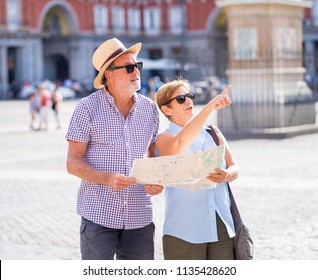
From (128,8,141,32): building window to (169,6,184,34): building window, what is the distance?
103 inches

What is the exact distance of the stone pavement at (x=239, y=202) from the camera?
8070 millimetres

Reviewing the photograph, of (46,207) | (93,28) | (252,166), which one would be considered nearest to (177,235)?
(46,207)

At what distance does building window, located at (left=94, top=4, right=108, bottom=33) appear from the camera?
67.3 metres

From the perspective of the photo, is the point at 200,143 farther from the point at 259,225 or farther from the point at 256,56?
the point at 256,56

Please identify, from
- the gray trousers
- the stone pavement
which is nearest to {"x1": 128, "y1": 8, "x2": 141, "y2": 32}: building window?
the stone pavement

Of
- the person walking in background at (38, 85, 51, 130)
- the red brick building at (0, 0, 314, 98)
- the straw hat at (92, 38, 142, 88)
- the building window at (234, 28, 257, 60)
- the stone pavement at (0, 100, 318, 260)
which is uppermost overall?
the red brick building at (0, 0, 314, 98)

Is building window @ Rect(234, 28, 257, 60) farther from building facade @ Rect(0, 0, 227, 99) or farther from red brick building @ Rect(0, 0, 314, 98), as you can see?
building facade @ Rect(0, 0, 227, 99)

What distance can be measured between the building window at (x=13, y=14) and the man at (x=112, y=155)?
57142 mm

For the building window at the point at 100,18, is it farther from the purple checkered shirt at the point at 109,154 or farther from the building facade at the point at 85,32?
the purple checkered shirt at the point at 109,154

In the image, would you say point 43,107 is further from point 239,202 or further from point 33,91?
point 33,91

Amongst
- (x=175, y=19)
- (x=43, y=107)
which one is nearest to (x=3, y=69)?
(x=175, y=19)

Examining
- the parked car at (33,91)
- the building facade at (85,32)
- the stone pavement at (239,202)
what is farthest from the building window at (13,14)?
the stone pavement at (239,202)

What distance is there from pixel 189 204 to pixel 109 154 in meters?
0.51

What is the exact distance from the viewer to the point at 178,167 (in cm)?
434
